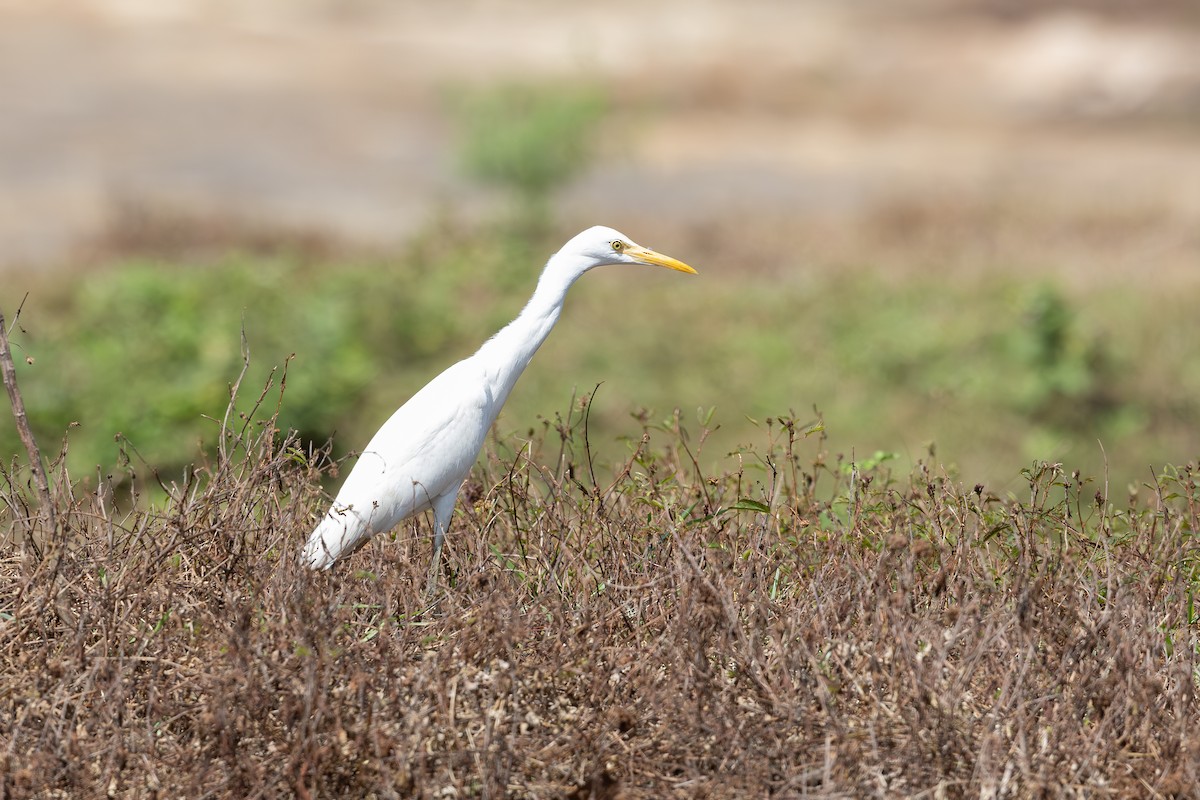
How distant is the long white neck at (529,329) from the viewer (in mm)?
4297

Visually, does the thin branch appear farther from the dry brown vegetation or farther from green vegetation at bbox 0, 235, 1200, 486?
green vegetation at bbox 0, 235, 1200, 486

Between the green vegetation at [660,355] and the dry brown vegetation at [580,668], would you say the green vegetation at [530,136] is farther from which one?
the dry brown vegetation at [580,668]

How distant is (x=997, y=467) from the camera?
911 centimetres

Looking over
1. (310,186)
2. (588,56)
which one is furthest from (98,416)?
(310,186)

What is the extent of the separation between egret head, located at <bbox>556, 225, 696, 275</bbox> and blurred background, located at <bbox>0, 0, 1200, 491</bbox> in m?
0.59

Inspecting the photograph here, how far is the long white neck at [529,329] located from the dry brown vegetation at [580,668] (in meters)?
0.97

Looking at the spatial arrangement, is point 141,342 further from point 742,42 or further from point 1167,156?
point 742,42

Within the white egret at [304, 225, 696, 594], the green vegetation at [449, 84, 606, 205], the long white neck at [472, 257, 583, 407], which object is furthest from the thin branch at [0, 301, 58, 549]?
the green vegetation at [449, 84, 606, 205]

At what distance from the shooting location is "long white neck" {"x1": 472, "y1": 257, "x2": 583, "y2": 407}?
14.1 ft

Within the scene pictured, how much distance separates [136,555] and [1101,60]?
26.0 m

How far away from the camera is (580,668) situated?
9.78 ft

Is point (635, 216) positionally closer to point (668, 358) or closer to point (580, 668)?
point (668, 358)

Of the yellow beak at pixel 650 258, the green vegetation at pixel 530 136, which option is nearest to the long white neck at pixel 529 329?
the yellow beak at pixel 650 258

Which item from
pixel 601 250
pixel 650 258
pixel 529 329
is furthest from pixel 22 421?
pixel 650 258
